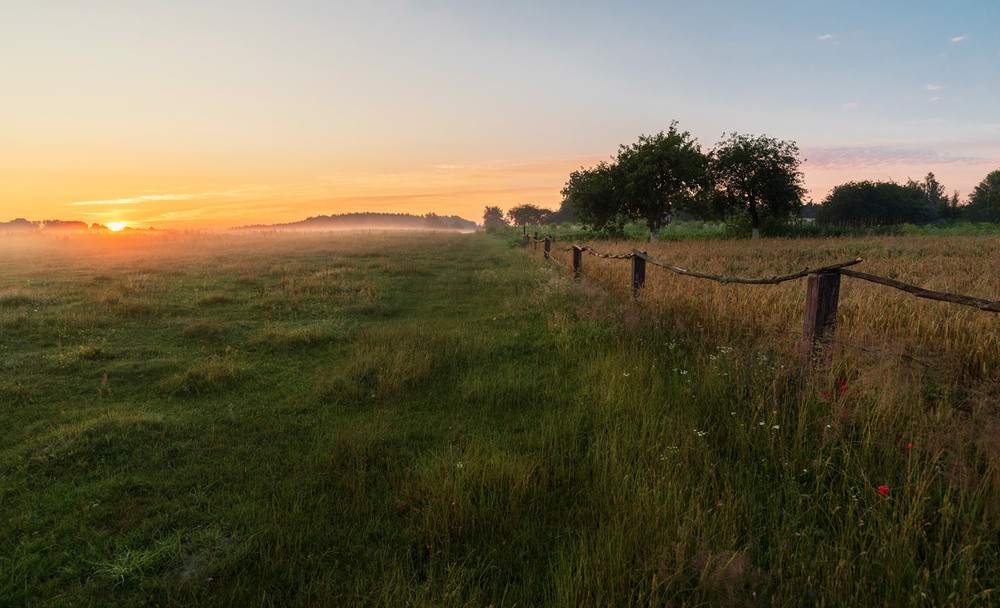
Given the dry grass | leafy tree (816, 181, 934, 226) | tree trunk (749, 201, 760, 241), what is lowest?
the dry grass

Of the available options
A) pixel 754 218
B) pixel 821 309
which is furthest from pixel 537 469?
pixel 754 218

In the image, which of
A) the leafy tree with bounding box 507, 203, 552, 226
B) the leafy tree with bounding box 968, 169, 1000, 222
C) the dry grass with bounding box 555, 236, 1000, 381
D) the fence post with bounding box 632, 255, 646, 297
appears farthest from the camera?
the leafy tree with bounding box 507, 203, 552, 226

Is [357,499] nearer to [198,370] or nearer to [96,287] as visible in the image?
[198,370]

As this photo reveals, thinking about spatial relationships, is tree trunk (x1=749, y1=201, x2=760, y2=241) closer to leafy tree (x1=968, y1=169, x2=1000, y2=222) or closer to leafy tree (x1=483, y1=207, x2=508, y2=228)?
leafy tree (x1=968, y1=169, x2=1000, y2=222)

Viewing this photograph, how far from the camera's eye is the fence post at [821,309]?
3922 mm

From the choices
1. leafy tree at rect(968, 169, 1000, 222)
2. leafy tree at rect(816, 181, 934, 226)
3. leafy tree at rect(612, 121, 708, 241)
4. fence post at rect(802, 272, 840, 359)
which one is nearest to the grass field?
fence post at rect(802, 272, 840, 359)

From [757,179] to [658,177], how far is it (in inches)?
360

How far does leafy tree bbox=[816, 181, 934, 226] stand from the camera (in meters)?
64.7

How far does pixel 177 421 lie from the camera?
4473 mm

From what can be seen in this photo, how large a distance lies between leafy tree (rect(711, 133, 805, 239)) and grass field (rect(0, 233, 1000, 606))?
3178 centimetres

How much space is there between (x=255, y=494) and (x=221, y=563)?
780mm

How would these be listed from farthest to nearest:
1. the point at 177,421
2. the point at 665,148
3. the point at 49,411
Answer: the point at 665,148 < the point at 49,411 < the point at 177,421

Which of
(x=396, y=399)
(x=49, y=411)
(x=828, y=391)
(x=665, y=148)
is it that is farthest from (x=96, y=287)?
(x=665, y=148)

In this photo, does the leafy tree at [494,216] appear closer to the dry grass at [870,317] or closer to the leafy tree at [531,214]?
the leafy tree at [531,214]
